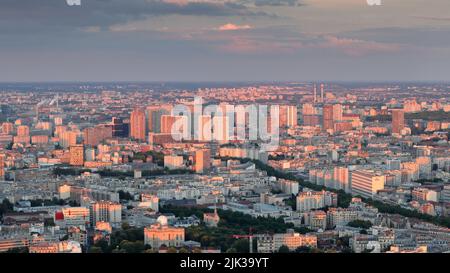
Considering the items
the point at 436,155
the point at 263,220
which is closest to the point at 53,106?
the point at 436,155

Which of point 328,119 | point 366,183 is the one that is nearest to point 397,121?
point 328,119

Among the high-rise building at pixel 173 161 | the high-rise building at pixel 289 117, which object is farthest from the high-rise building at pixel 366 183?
the high-rise building at pixel 173 161

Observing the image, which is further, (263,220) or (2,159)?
(2,159)

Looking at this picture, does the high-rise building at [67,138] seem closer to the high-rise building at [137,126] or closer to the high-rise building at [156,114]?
the high-rise building at [137,126]

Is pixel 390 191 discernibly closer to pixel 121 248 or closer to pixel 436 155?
pixel 436 155

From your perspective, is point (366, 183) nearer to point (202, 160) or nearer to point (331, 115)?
point (202, 160)
